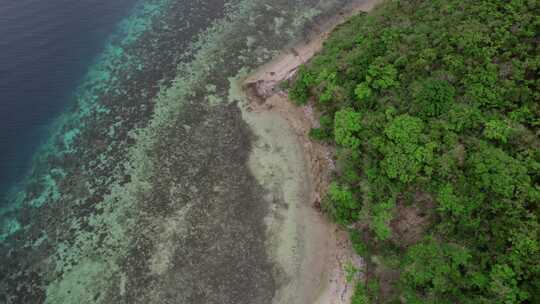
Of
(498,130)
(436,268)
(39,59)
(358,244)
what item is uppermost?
(39,59)

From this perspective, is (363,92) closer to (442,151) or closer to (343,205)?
(442,151)

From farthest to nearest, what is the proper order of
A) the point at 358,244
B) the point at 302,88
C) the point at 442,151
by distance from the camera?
1. the point at 302,88
2. the point at 358,244
3. the point at 442,151

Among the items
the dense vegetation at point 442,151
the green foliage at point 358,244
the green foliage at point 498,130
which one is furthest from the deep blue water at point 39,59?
the green foliage at point 498,130

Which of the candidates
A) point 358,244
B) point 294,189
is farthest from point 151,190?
point 358,244

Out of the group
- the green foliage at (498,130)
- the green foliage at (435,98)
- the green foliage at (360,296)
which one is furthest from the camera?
the green foliage at (435,98)

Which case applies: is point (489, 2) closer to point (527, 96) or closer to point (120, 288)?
point (527, 96)

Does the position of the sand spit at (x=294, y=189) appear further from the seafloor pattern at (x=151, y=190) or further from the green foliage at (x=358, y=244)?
the seafloor pattern at (x=151, y=190)
